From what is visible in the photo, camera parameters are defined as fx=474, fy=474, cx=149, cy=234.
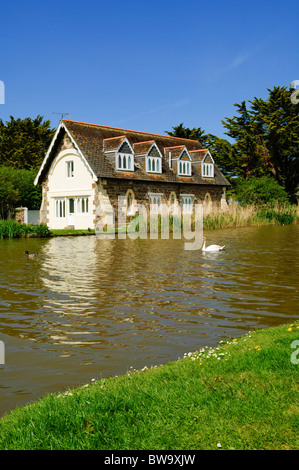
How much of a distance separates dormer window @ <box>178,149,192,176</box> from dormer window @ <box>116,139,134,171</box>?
660 centimetres

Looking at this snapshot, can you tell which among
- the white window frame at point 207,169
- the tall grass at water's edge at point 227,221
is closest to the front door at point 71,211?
the tall grass at water's edge at point 227,221

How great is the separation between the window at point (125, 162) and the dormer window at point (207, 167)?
10491mm

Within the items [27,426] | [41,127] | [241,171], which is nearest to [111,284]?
[27,426]

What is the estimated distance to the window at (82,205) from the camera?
3798 cm

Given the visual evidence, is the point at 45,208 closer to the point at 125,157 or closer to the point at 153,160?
the point at 125,157

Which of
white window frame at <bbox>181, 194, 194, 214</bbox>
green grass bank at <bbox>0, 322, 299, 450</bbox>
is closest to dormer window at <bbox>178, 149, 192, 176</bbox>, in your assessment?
white window frame at <bbox>181, 194, 194, 214</bbox>

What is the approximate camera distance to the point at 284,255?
764 inches

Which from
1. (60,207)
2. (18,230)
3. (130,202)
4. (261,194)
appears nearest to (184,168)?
(261,194)

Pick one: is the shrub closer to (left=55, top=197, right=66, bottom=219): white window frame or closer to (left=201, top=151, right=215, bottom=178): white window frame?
(left=201, top=151, right=215, bottom=178): white window frame

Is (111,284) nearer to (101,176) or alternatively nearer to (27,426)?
(27,426)

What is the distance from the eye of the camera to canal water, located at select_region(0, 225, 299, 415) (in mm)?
6789

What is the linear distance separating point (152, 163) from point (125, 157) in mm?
3381

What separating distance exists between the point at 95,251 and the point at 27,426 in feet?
57.5

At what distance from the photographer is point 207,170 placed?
4794cm
